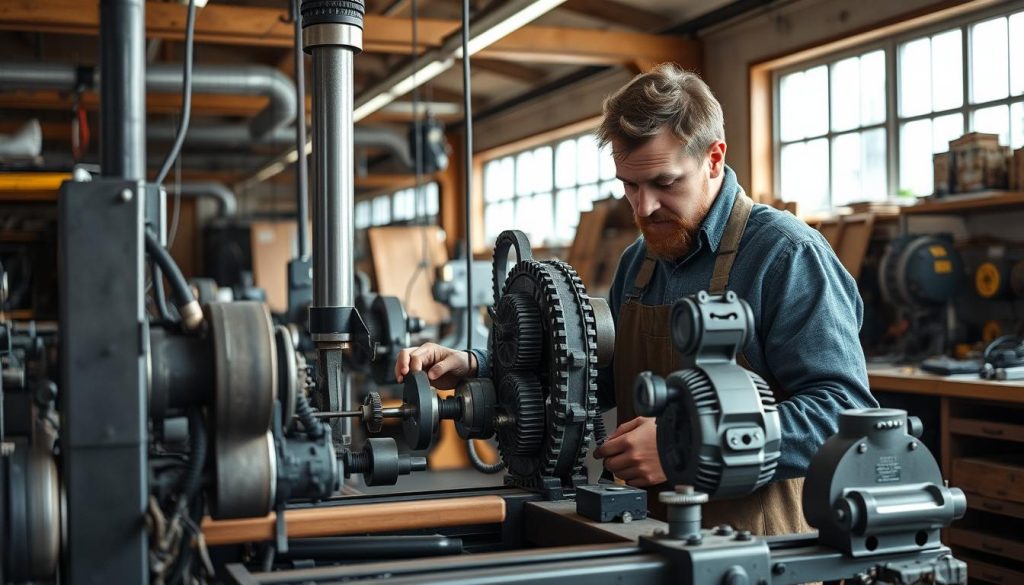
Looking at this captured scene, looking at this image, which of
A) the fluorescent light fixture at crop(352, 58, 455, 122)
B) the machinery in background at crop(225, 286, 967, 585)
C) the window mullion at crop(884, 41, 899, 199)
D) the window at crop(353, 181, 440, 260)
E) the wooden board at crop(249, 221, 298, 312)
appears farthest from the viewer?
the window at crop(353, 181, 440, 260)

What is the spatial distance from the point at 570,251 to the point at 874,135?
94.2 inches

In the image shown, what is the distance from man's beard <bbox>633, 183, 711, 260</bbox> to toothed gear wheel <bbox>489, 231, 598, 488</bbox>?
361 mm

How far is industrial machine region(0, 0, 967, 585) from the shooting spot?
3.33 ft

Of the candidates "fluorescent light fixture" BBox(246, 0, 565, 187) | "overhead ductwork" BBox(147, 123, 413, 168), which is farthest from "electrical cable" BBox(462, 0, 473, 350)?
"overhead ductwork" BBox(147, 123, 413, 168)

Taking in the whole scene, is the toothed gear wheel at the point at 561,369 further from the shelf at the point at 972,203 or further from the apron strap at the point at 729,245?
the shelf at the point at 972,203

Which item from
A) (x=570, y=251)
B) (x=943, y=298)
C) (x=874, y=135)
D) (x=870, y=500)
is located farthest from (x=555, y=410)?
(x=570, y=251)

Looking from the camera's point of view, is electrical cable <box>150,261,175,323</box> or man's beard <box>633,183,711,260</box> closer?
electrical cable <box>150,261,175,323</box>

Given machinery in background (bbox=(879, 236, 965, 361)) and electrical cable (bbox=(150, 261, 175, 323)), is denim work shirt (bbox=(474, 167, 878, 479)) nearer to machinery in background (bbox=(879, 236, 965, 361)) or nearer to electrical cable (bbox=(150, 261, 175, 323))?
electrical cable (bbox=(150, 261, 175, 323))

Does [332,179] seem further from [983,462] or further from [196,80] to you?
[196,80]

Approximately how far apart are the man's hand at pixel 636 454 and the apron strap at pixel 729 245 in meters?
0.41

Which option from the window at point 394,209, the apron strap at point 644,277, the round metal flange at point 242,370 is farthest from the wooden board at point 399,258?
the round metal flange at point 242,370

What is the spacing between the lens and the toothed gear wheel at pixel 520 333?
60.7 inches

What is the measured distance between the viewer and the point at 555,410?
148 cm

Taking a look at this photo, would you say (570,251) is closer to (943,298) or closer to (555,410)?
(943,298)
